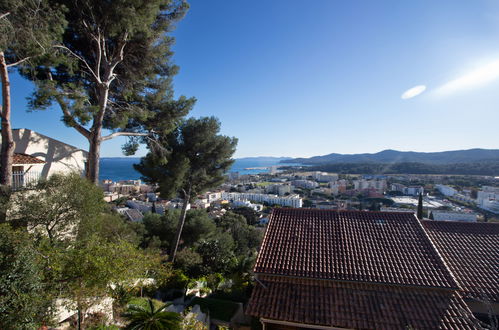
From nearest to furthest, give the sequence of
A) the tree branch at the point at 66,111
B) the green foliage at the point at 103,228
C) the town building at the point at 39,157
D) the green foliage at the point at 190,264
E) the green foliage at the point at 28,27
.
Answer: the green foliage at the point at 28,27, the green foliage at the point at 103,228, the tree branch at the point at 66,111, the town building at the point at 39,157, the green foliage at the point at 190,264

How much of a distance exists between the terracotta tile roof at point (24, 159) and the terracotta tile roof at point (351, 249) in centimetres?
788

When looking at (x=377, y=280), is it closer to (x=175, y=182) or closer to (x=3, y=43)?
(x=175, y=182)

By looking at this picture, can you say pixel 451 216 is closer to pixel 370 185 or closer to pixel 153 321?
pixel 153 321

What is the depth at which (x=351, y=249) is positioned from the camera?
6.78 meters

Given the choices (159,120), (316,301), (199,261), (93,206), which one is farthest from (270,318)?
(159,120)

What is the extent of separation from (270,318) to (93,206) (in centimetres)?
494

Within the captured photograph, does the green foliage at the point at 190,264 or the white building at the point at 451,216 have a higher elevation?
the green foliage at the point at 190,264

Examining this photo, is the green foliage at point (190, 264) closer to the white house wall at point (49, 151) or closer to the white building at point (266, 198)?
the white house wall at point (49, 151)

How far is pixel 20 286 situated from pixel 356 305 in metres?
6.34

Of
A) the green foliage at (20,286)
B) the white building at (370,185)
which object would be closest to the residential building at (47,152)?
the green foliage at (20,286)

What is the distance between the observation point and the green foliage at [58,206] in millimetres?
5000

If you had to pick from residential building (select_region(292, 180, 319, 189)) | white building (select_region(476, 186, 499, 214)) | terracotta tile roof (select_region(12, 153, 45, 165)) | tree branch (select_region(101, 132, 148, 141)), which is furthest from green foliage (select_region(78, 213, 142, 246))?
residential building (select_region(292, 180, 319, 189))

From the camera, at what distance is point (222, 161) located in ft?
39.9

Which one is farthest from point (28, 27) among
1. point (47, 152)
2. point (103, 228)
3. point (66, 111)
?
point (103, 228)
